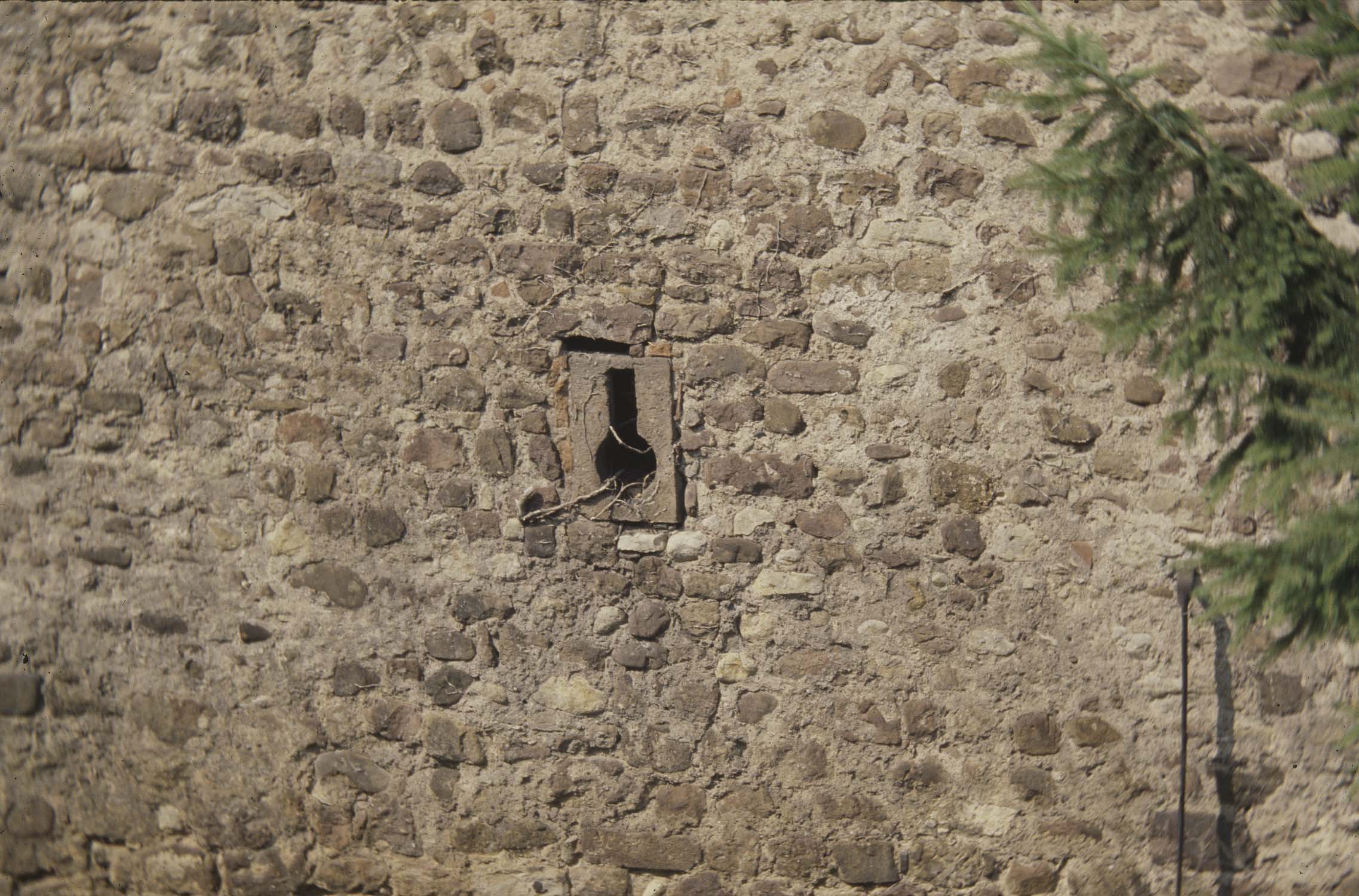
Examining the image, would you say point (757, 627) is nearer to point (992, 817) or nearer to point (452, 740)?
point (992, 817)

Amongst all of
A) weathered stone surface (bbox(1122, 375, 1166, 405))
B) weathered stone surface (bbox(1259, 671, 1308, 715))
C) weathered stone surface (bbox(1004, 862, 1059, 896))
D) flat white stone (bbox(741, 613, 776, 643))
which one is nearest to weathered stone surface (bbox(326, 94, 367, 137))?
flat white stone (bbox(741, 613, 776, 643))

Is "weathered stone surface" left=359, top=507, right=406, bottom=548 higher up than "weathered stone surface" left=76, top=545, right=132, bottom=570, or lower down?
higher up

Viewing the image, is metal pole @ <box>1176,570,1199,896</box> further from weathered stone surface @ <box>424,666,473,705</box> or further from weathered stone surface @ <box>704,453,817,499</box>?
weathered stone surface @ <box>424,666,473,705</box>

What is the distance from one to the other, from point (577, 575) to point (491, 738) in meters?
0.62

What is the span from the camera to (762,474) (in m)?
3.32

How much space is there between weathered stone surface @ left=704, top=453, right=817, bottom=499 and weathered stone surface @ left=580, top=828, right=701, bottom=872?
3.76 ft

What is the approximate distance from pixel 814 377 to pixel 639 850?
1.61 metres

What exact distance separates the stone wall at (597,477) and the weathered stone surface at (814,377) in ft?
0.04

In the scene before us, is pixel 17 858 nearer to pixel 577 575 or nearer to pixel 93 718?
pixel 93 718

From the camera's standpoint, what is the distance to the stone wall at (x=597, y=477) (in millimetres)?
3137

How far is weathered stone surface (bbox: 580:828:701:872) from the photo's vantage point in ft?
11.4

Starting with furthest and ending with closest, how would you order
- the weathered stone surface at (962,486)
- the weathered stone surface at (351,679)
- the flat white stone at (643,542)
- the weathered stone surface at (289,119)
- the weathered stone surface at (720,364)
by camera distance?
the weathered stone surface at (351,679), the weathered stone surface at (289,119), the flat white stone at (643,542), the weathered stone surface at (720,364), the weathered stone surface at (962,486)

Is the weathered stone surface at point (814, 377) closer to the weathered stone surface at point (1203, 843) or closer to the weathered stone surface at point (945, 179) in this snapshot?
the weathered stone surface at point (945, 179)

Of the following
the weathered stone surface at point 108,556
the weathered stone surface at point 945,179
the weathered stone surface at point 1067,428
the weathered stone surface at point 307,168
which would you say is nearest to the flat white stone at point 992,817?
the weathered stone surface at point 1067,428
